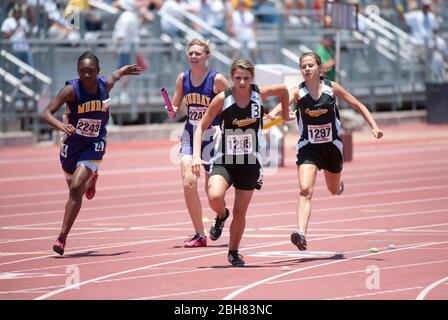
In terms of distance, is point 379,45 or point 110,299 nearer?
point 110,299

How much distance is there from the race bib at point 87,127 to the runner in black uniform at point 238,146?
1.83 metres

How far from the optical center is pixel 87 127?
44.6ft

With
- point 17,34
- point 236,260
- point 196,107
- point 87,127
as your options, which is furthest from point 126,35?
point 236,260

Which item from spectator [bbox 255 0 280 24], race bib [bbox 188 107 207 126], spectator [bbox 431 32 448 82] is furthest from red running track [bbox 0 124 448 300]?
spectator [bbox 431 32 448 82]

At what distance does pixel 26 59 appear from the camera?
1115 inches

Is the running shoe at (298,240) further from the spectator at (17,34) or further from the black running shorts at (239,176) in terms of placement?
the spectator at (17,34)

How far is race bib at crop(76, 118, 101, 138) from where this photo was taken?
535 inches

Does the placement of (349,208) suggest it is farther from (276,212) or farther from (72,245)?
(72,245)

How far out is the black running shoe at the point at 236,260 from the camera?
1210 cm

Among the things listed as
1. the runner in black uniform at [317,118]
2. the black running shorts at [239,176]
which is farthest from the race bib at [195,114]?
the black running shorts at [239,176]

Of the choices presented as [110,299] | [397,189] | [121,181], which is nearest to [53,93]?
[121,181]

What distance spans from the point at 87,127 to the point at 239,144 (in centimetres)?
220

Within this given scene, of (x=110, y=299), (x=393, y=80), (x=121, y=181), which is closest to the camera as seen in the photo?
(x=110, y=299)

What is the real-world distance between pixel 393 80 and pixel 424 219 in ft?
65.6
